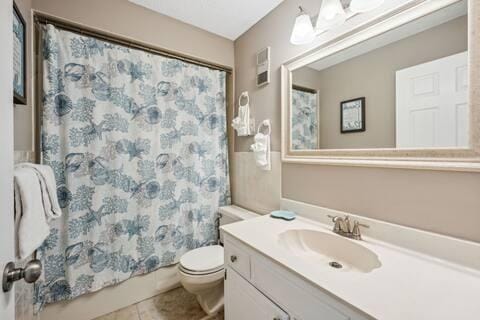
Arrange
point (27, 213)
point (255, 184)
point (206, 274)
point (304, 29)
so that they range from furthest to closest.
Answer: point (255, 184)
point (206, 274)
point (304, 29)
point (27, 213)

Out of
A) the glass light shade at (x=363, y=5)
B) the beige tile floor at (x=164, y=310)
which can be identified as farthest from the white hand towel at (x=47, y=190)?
the glass light shade at (x=363, y=5)

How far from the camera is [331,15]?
3.52ft

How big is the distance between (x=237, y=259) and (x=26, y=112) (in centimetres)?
140

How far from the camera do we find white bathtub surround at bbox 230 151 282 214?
1539mm

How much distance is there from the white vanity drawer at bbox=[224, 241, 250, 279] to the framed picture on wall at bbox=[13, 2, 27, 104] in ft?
3.95

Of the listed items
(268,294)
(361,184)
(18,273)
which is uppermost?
(361,184)

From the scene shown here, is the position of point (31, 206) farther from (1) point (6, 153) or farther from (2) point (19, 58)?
(2) point (19, 58)

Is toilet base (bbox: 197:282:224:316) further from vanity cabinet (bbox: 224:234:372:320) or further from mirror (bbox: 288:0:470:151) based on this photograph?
mirror (bbox: 288:0:470:151)

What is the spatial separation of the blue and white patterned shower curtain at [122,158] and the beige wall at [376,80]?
40.3 inches

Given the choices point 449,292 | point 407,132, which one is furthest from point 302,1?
point 449,292

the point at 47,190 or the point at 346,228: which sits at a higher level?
the point at 47,190

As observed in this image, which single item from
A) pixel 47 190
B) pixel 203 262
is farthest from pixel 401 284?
pixel 47 190

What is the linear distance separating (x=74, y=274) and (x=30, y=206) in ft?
2.77

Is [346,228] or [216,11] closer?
[346,228]
